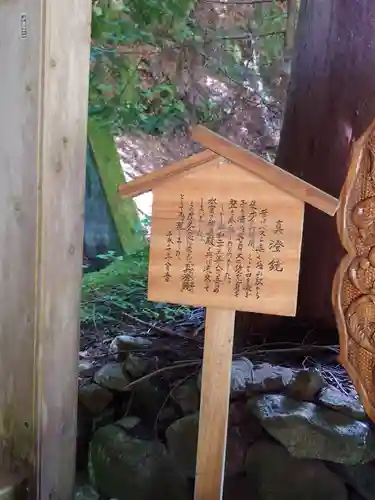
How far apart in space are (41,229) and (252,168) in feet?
2.54

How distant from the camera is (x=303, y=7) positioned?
2721 millimetres

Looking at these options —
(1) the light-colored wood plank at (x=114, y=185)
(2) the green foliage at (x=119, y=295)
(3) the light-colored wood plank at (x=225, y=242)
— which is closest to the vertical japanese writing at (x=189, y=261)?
(3) the light-colored wood plank at (x=225, y=242)

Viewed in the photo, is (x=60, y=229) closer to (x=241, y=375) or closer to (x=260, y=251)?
(x=260, y=251)

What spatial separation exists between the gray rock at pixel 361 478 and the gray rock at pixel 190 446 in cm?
35

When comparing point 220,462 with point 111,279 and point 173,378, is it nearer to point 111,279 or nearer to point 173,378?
point 173,378

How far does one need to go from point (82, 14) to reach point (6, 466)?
5.07 ft

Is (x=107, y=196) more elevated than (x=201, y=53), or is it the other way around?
(x=201, y=53)

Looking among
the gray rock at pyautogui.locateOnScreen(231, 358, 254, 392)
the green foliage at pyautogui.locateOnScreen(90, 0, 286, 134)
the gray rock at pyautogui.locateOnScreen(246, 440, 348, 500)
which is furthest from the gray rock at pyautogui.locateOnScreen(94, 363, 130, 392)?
the green foliage at pyautogui.locateOnScreen(90, 0, 286, 134)

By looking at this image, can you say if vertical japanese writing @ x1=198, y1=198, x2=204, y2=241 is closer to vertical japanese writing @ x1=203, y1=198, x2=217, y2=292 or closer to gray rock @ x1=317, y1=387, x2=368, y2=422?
vertical japanese writing @ x1=203, y1=198, x2=217, y2=292

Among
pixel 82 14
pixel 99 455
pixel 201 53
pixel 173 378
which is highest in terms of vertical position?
pixel 201 53

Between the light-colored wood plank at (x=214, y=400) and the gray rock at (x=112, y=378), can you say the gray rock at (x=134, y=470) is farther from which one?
the light-colored wood plank at (x=214, y=400)

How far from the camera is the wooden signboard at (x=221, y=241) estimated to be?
1593mm

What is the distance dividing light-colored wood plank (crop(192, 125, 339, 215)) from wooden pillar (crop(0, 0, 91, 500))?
1.85 feet

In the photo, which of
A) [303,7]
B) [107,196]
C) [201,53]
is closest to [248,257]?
[303,7]
